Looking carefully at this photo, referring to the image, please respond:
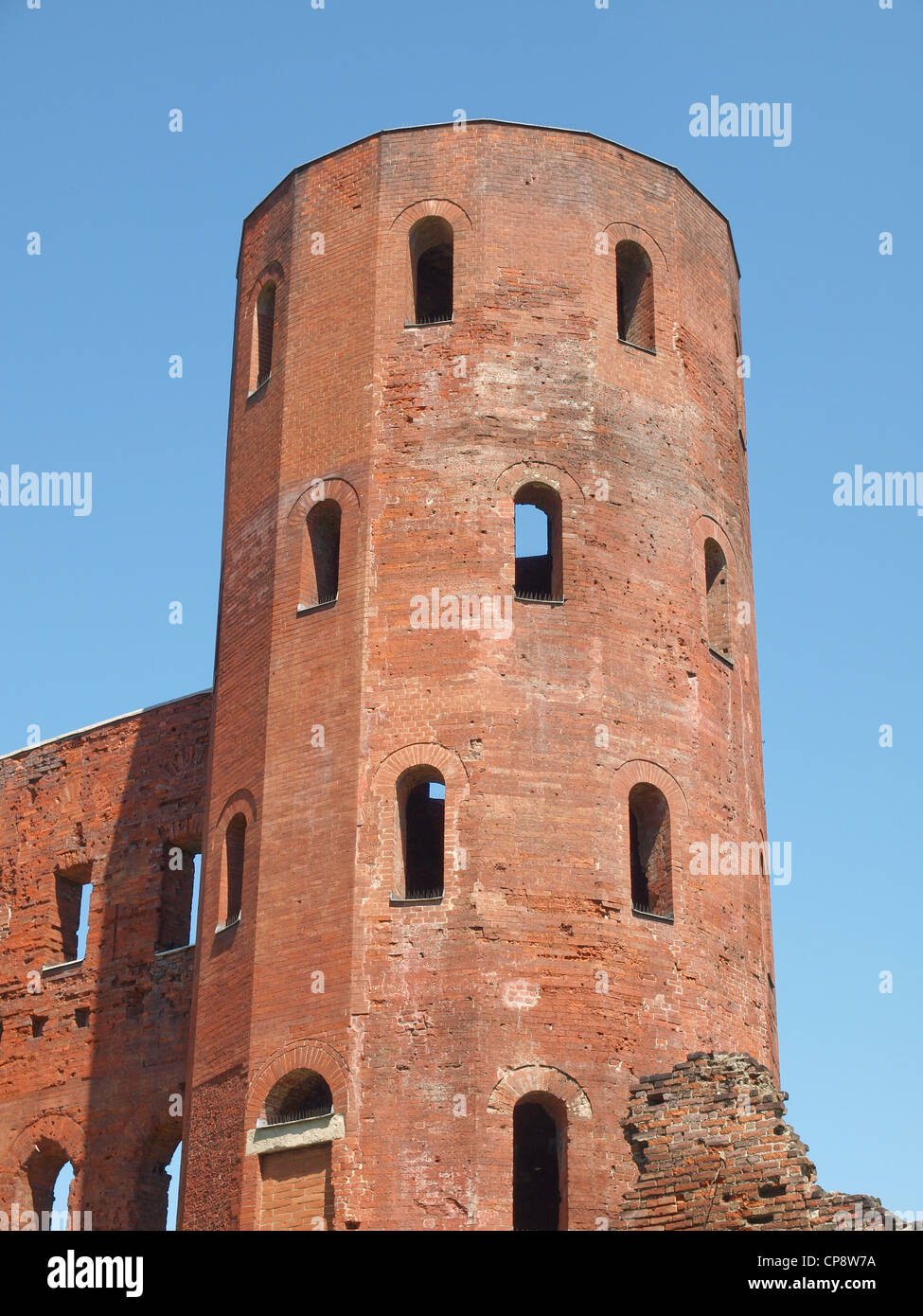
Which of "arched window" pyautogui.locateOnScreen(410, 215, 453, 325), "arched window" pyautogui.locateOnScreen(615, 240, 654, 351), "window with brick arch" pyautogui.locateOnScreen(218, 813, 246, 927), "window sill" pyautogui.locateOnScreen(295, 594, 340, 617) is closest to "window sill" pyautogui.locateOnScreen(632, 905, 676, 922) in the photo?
"window with brick arch" pyautogui.locateOnScreen(218, 813, 246, 927)

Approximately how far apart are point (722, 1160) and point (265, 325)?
11.6 m

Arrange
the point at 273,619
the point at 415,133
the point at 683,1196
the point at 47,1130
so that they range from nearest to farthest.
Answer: the point at 683,1196, the point at 273,619, the point at 415,133, the point at 47,1130

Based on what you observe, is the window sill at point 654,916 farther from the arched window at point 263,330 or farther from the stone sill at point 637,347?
the arched window at point 263,330

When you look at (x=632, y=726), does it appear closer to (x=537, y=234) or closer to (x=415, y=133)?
(x=537, y=234)

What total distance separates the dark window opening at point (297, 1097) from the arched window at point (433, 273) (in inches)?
344

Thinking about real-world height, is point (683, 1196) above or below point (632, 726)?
below

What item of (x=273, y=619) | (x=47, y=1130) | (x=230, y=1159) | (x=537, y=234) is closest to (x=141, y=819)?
(x=47, y=1130)

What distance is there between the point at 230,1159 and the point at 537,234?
10.5m

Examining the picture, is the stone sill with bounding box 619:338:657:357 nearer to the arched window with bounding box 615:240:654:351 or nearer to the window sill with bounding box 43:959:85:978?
the arched window with bounding box 615:240:654:351

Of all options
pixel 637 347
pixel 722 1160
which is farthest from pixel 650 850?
pixel 637 347

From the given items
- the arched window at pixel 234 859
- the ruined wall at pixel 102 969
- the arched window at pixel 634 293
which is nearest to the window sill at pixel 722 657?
the arched window at pixel 634 293

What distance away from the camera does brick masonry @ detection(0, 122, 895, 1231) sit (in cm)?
2006

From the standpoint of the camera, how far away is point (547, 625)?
71.8 feet

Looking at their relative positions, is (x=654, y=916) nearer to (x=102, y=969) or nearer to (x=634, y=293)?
(x=634, y=293)
